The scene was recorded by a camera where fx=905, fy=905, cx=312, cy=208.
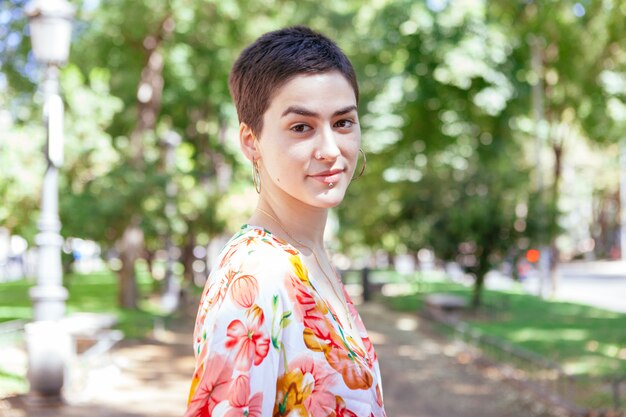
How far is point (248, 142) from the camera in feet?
6.24

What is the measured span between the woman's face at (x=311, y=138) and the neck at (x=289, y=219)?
2.2 inches

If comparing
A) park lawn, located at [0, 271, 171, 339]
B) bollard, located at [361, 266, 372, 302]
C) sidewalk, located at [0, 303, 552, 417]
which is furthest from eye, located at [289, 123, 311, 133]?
bollard, located at [361, 266, 372, 302]

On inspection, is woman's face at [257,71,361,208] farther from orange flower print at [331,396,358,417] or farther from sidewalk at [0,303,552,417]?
sidewalk at [0,303,552,417]

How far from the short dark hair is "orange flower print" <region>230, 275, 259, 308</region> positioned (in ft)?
1.17

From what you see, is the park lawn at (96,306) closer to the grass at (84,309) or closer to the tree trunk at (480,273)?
the grass at (84,309)

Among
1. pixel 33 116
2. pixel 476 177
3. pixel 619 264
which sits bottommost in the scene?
pixel 619 264

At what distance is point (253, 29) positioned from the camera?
20.7 metres

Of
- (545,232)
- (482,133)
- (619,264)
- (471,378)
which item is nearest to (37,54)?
(471,378)

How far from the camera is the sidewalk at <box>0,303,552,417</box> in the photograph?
10.2 metres

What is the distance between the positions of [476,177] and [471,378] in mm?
9332

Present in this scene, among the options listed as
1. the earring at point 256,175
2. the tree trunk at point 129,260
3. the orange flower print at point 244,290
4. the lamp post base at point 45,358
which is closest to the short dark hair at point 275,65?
the earring at point 256,175

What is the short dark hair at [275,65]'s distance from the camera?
177 cm

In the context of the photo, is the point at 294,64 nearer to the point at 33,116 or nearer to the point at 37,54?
the point at 37,54

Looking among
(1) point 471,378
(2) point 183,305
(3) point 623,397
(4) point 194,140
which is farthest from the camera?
(4) point 194,140
